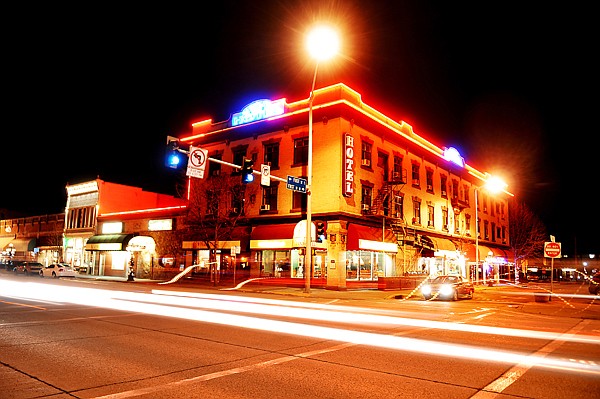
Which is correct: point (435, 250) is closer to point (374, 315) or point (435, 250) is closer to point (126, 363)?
point (374, 315)

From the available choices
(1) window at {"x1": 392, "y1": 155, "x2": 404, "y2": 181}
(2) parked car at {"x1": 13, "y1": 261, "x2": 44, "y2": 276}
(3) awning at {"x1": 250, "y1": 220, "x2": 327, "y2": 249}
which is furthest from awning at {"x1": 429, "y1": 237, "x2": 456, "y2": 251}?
(2) parked car at {"x1": 13, "y1": 261, "x2": 44, "y2": 276}

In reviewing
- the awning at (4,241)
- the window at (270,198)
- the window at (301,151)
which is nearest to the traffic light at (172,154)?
the window at (301,151)

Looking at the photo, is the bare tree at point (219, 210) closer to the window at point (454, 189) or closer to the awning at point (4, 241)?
the window at point (454, 189)

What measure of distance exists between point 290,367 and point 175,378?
1866mm

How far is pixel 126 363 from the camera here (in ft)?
25.2

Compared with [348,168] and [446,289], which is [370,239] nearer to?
[348,168]

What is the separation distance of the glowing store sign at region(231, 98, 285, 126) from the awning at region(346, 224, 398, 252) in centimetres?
1098

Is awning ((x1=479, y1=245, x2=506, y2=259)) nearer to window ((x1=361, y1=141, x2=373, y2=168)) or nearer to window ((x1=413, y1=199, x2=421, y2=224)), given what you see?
window ((x1=413, y1=199, x2=421, y2=224))

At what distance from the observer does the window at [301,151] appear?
112 feet

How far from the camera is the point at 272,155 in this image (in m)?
36.2

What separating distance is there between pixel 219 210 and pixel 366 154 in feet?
40.2

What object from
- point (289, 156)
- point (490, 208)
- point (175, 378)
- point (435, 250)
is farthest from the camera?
point (490, 208)

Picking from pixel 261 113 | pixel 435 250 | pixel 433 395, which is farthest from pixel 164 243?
pixel 433 395

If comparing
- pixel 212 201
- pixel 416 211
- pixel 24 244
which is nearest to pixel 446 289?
pixel 416 211
